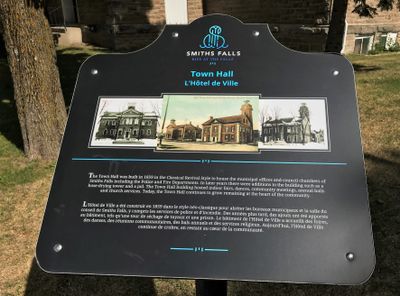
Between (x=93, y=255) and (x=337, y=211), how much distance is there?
3.65 feet

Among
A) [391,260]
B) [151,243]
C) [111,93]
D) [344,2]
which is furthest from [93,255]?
[344,2]

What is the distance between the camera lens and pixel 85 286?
3.41 metres

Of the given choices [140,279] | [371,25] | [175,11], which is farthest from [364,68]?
[140,279]

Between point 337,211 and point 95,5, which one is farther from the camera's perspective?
point 95,5

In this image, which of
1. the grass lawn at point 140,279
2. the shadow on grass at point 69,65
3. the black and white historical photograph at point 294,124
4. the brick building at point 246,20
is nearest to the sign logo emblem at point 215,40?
the black and white historical photograph at point 294,124

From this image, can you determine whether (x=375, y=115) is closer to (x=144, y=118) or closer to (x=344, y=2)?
(x=344, y=2)

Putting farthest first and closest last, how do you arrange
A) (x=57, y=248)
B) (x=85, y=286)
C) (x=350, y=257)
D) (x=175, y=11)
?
(x=175, y=11) < (x=85, y=286) < (x=57, y=248) < (x=350, y=257)

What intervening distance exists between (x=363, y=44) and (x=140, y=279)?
10.3m

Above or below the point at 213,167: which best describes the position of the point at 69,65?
below

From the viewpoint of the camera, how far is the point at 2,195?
4629 mm

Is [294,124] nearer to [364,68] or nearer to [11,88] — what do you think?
[364,68]

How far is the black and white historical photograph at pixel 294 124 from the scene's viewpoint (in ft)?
6.62

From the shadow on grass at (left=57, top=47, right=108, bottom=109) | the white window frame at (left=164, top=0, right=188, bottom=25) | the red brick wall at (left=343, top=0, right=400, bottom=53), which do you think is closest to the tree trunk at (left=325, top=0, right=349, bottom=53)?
the red brick wall at (left=343, top=0, right=400, bottom=53)

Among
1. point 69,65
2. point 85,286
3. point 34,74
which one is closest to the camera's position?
point 85,286
